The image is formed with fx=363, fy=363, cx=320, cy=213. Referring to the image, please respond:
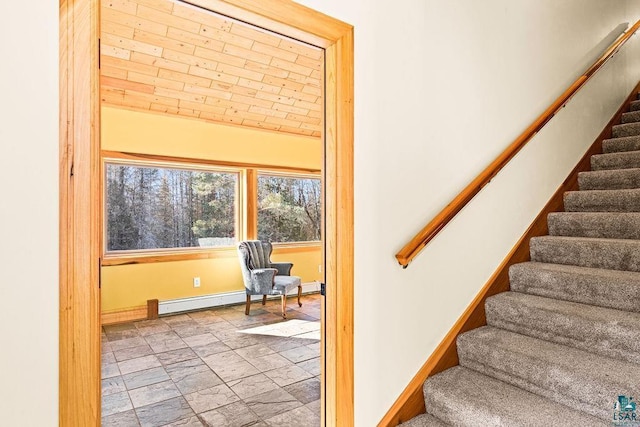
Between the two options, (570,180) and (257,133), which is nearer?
(570,180)

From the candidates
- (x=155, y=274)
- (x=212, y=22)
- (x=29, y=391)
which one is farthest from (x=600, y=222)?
(x=155, y=274)

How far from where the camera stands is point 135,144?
174 inches

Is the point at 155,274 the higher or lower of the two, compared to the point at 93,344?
lower

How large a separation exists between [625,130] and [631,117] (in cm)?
32

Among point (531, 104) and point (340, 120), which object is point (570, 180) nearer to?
point (531, 104)

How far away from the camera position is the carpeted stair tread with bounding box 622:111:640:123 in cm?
Answer: 356

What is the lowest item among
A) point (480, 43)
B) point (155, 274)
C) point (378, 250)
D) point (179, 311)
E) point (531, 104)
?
point (179, 311)

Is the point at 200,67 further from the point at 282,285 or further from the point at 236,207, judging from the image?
the point at 282,285

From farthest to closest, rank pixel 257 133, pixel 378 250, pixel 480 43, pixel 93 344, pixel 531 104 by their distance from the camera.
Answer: pixel 257 133 < pixel 531 104 < pixel 480 43 < pixel 378 250 < pixel 93 344

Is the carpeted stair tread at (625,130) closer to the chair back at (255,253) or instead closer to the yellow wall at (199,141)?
the yellow wall at (199,141)

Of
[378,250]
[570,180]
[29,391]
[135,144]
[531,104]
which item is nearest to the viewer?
[29,391]

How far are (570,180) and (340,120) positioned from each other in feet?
7.99

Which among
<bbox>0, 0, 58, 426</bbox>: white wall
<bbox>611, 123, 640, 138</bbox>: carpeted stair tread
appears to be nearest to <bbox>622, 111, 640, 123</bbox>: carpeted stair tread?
<bbox>611, 123, 640, 138</bbox>: carpeted stair tread

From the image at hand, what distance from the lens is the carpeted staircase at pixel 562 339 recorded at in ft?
5.16
